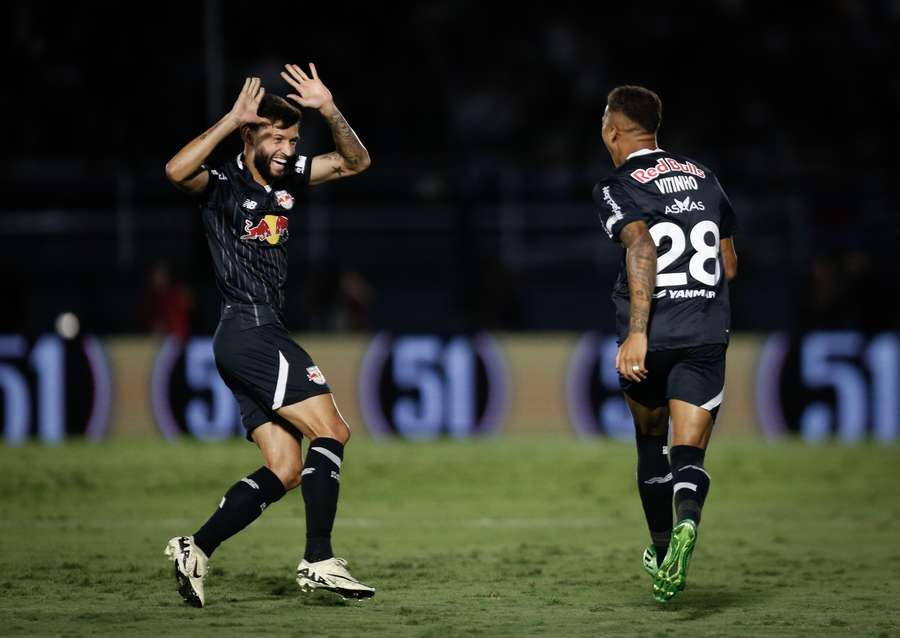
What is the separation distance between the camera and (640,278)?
20.5 ft

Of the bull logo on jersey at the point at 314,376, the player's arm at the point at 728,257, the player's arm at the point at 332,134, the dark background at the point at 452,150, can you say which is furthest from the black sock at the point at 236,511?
the dark background at the point at 452,150

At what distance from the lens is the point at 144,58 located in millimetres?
22609

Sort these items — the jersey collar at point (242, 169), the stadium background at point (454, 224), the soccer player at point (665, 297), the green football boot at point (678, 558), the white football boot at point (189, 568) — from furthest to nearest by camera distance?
the stadium background at point (454, 224) → the jersey collar at point (242, 169) → the soccer player at point (665, 297) → the white football boot at point (189, 568) → the green football boot at point (678, 558)

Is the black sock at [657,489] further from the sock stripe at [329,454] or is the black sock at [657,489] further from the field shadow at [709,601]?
the sock stripe at [329,454]

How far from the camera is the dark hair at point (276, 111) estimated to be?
655 cm

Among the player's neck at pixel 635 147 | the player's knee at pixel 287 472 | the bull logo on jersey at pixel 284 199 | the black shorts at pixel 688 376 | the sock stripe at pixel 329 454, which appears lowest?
the player's knee at pixel 287 472

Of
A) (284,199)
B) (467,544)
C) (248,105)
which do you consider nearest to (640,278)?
(284,199)

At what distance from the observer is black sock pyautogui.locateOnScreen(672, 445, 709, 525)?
6.08m

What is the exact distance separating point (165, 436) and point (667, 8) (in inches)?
555

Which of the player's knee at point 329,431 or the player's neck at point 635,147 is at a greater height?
the player's neck at point 635,147

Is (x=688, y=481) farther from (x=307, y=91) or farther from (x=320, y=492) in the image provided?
(x=307, y=91)

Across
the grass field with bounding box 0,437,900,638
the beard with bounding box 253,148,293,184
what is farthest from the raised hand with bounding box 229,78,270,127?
the grass field with bounding box 0,437,900,638

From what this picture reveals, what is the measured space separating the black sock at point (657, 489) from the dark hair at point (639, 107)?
1350mm

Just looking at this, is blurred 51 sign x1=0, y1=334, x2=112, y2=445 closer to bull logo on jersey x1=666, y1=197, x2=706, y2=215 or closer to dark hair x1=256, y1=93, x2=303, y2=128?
dark hair x1=256, y1=93, x2=303, y2=128
